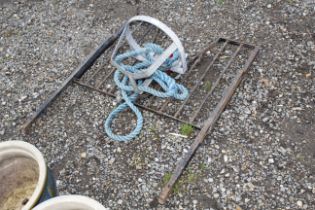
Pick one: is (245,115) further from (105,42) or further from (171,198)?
(105,42)

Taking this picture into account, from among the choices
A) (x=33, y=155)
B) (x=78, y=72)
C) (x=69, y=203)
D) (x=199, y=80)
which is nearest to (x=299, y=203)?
(x=199, y=80)

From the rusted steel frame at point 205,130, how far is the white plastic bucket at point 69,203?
2.78ft

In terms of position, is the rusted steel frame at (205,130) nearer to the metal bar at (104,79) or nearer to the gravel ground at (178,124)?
the gravel ground at (178,124)

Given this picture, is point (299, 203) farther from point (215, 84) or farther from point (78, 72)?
point (78, 72)

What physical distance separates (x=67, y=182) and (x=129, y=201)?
0.58 m

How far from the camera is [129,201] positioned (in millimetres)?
3332

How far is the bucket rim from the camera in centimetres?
273

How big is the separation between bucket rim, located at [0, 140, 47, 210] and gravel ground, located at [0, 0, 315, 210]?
2.07ft

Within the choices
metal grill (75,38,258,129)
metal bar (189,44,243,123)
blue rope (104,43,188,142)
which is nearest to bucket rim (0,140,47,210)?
blue rope (104,43,188,142)

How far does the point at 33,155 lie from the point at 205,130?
57.1 inches

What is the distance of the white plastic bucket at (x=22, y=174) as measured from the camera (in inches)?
111

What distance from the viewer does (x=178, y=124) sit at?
12.3 ft

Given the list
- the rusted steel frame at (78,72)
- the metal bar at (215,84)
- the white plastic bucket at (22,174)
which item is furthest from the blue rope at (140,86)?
Result: the white plastic bucket at (22,174)

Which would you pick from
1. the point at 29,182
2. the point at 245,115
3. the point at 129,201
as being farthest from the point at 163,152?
the point at 29,182
